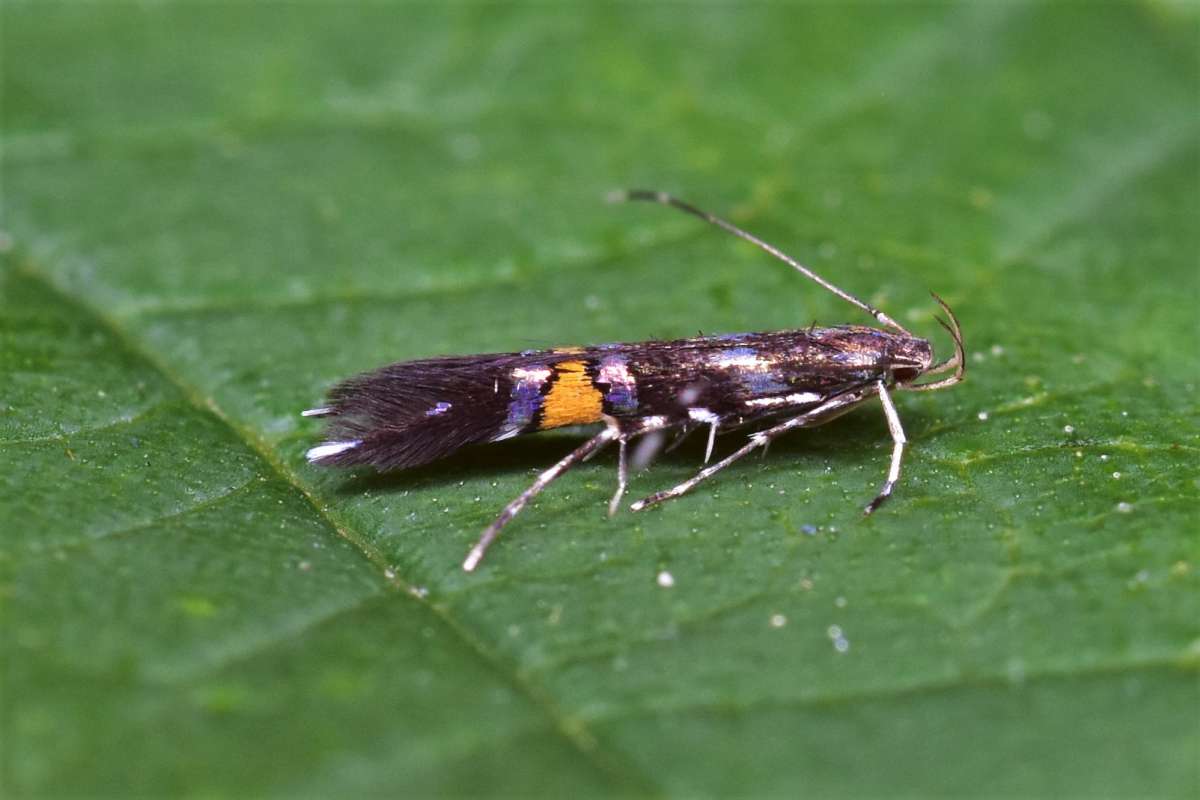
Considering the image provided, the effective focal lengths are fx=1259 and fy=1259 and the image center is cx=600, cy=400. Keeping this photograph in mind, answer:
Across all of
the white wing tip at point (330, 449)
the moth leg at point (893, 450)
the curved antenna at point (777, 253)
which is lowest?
the moth leg at point (893, 450)

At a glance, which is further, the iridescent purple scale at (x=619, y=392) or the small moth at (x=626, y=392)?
the iridescent purple scale at (x=619, y=392)

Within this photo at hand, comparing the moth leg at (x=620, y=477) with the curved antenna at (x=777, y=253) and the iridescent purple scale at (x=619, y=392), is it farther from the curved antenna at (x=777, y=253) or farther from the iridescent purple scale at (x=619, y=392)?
the curved antenna at (x=777, y=253)

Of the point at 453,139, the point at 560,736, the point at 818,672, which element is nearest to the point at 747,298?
the point at 453,139

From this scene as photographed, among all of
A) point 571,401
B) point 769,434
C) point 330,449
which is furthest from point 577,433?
point 330,449

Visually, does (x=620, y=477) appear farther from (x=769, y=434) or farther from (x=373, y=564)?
(x=373, y=564)

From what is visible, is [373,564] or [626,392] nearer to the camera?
[373,564]

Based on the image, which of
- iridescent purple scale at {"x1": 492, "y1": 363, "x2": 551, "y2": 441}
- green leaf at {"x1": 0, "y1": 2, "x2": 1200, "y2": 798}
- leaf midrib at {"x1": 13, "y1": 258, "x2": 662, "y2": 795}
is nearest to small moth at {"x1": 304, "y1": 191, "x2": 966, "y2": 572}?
iridescent purple scale at {"x1": 492, "y1": 363, "x2": 551, "y2": 441}

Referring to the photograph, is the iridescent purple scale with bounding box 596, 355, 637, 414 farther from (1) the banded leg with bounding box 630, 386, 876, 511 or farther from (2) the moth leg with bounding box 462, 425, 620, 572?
(1) the banded leg with bounding box 630, 386, 876, 511

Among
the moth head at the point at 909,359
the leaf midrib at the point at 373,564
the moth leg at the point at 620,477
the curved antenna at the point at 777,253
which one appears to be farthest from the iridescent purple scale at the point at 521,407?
the moth head at the point at 909,359
